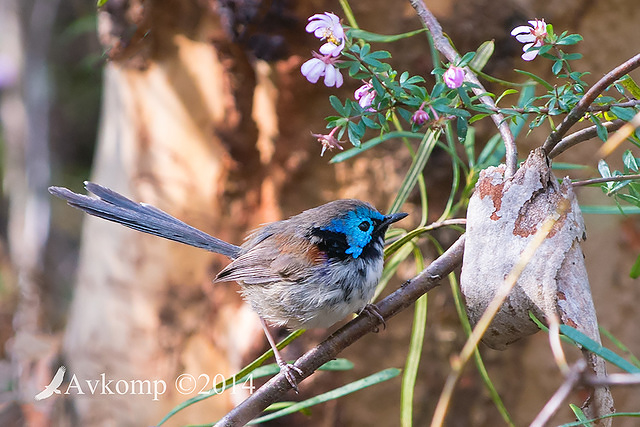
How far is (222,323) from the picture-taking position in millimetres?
3494

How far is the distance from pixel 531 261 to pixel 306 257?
1.01m

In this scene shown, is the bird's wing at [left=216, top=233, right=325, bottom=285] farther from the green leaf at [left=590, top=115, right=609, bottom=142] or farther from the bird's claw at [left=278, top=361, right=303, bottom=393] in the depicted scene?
the green leaf at [left=590, top=115, right=609, bottom=142]

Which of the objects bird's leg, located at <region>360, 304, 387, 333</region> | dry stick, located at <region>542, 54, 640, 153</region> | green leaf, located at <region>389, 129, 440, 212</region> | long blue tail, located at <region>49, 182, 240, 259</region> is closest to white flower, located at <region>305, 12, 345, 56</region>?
dry stick, located at <region>542, 54, 640, 153</region>

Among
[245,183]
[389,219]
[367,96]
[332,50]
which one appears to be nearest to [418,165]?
[389,219]

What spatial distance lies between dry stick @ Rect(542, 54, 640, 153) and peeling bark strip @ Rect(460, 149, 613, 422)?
0.05 metres

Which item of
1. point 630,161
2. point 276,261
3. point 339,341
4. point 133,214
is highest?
point 630,161

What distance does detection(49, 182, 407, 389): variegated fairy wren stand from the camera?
2.03 metres

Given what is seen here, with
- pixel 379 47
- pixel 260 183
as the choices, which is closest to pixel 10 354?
pixel 260 183

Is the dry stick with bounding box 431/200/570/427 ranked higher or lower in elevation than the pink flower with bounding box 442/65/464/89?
lower

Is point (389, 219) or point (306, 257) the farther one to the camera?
point (306, 257)

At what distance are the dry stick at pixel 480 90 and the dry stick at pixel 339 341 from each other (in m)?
0.23

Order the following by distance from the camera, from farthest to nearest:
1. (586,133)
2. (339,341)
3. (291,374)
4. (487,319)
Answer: (291,374)
(339,341)
(586,133)
(487,319)

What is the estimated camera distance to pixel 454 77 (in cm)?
136

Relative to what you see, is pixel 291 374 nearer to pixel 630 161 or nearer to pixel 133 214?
pixel 133 214
